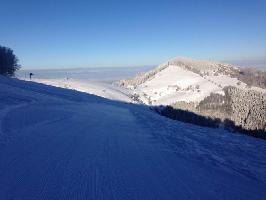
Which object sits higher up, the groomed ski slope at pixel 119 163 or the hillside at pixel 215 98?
the groomed ski slope at pixel 119 163

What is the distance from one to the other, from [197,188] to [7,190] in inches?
159

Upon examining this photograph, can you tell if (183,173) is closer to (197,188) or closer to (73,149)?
(197,188)

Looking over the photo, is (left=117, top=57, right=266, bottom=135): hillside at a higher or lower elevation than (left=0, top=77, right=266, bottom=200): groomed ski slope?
lower

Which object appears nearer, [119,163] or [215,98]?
[119,163]

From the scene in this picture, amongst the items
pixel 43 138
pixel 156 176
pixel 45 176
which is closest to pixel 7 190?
pixel 45 176

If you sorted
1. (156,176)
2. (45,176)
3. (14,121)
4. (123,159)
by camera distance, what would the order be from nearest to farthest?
(45,176) → (156,176) → (123,159) → (14,121)

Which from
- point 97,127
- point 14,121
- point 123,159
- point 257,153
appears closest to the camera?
point 123,159

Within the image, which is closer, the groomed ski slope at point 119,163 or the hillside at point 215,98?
the groomed ski slope at point 119,163

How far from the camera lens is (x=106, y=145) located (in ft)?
39.3

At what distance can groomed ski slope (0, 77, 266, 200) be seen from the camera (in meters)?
7.61

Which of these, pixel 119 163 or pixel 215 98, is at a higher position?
pixel 119 163

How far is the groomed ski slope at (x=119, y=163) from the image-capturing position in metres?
7.61

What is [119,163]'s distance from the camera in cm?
987

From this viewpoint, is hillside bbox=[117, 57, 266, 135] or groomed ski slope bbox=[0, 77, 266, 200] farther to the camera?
hillside bbox=[117, 57, 266, 135]
